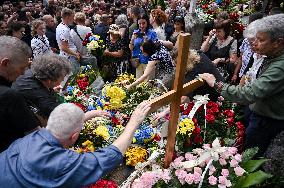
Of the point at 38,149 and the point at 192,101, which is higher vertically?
the point at 38,149

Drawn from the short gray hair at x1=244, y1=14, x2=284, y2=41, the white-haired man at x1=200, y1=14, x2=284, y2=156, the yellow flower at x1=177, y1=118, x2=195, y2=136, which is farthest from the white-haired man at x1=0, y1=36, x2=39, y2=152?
the short gray hair at x1=244, y1=14, x2=284, y2=41

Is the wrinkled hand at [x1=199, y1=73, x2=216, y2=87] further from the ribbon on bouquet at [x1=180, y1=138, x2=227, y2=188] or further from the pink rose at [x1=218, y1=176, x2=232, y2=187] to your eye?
the pink rose at [x1=218, y1=176, x2=232, y2=187]

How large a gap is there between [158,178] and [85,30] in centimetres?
486

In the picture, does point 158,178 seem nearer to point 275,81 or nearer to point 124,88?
point 275,81

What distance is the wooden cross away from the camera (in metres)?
2.65

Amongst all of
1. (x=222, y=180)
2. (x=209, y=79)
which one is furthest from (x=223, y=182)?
(x=209, y=79)

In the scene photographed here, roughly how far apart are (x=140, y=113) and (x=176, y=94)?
483 mm

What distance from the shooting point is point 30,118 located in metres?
2.62

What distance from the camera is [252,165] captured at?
3164 millimetres

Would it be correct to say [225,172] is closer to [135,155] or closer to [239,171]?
[239,171]

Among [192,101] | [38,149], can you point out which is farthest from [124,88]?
[38,149]

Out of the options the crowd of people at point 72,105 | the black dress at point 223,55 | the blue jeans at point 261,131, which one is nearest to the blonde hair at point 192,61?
the crowd of people at point 72,105

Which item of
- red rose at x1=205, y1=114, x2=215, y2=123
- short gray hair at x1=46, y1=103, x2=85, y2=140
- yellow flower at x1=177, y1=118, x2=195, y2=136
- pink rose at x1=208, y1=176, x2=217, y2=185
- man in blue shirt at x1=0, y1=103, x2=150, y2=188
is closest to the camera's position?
man in blue shirt at x1=0, y1=103, x2=150, y2=188

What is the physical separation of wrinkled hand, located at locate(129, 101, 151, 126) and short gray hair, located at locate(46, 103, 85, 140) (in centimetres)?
38
